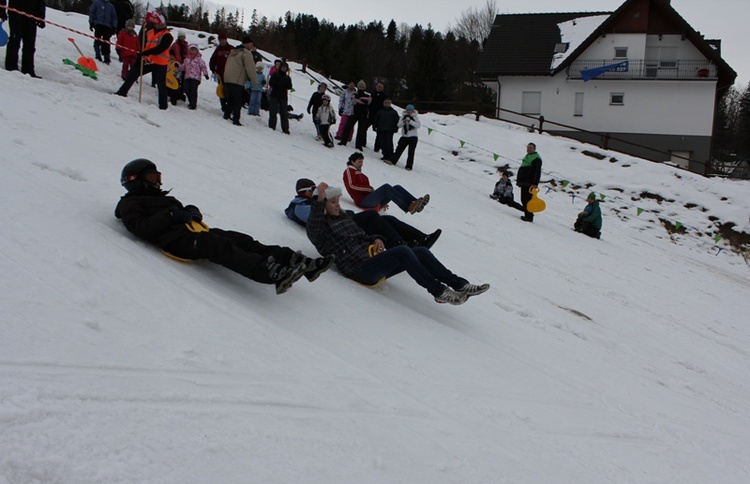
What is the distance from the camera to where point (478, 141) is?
2334 cm

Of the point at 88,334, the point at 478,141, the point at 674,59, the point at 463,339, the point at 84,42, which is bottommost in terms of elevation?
the point at 463,339

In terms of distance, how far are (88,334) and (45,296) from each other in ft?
1.40

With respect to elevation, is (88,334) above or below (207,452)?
above

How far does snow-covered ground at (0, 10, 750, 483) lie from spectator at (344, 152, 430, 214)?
0.87 m

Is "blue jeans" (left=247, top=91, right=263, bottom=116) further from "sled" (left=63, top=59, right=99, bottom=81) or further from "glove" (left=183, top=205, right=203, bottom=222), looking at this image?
"glove" (left=183, top=205, right=203, bottom=222)

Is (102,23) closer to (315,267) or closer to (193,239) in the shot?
(193,239)

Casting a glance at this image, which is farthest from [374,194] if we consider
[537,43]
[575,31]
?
[575,31]

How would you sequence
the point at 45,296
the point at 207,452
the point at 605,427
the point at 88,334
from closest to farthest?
the point at 207,452
the point at 88,334
the point at 45,296
the point at 605,427

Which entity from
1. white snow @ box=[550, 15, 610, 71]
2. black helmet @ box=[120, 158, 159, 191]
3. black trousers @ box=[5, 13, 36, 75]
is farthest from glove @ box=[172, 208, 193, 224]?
white snow @ box=[550, 15, 610, 71]

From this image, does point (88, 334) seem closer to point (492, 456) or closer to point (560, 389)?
point (492, 456)

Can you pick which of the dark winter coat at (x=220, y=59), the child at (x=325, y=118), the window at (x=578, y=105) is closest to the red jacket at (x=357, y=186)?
the child at (x=325, y=118)

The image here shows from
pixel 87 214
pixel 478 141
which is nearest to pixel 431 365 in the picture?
pixel 87 214

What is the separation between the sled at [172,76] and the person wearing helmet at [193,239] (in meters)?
8.53

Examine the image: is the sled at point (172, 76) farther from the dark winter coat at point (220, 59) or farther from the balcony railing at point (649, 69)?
the balcony railing at point (649, 69)
